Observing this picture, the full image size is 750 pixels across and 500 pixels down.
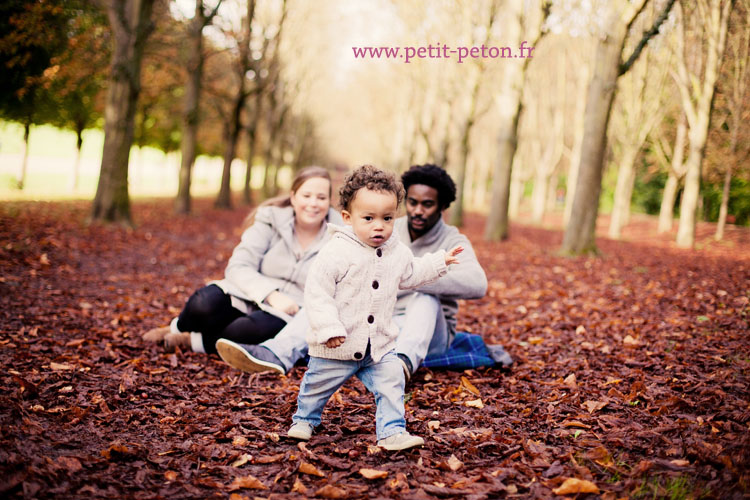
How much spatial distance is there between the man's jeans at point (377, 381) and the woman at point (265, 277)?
1.45 meters

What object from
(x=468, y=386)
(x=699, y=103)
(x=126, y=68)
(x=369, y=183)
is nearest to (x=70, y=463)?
(x=369, y=183)

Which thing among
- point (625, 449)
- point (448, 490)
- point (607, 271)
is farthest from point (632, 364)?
point (607, 271)

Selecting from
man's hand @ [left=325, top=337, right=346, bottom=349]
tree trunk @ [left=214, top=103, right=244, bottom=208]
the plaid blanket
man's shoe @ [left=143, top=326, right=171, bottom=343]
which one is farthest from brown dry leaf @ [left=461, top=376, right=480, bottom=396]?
tree trunk @ [left=214, top=103, right=244, bottom=208]

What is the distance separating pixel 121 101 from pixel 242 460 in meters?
11.5

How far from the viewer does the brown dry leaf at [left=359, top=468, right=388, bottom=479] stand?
108 inches

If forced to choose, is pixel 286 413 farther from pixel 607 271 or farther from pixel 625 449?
pixel 607 271

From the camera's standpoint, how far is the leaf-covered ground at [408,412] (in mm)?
2631

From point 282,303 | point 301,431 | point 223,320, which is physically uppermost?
point 282,303

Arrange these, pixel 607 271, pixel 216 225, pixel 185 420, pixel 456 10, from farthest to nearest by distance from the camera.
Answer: pixel 456 10, pixel 216 225, pixel 607 271, pixel 185 420

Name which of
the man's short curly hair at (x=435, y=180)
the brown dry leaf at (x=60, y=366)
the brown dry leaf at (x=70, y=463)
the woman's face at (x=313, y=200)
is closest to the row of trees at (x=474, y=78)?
the man's short curly hair at (x=435, y=180)

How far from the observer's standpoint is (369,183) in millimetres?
2959

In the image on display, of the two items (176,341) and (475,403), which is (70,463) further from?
(475,403)

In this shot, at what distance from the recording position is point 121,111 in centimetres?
1231

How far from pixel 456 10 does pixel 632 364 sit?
17.9m
